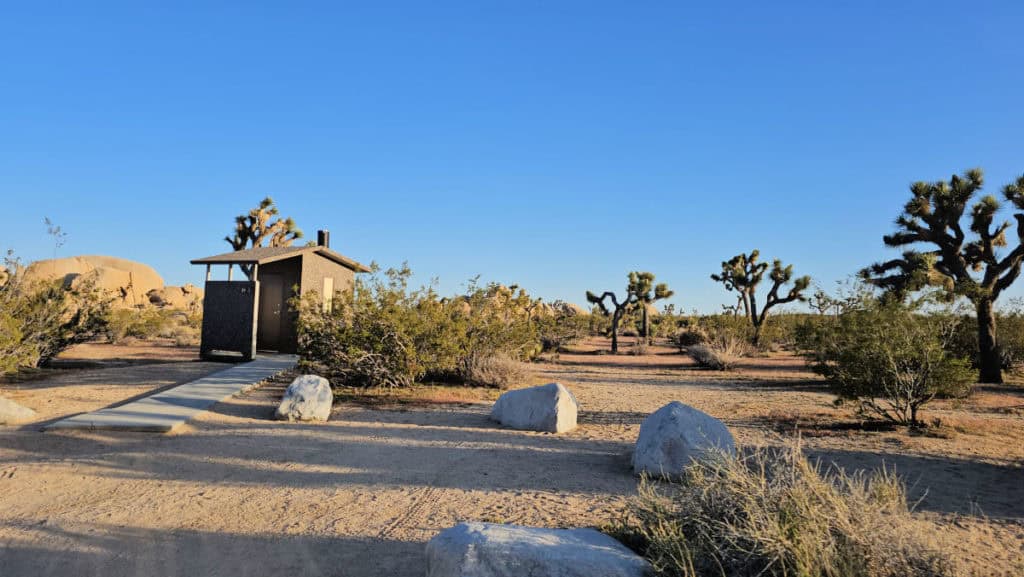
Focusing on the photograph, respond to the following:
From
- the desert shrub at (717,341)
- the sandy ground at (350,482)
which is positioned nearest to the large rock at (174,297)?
the desert shrub at (717,341)

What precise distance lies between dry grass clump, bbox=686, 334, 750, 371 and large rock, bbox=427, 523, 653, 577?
18.3m

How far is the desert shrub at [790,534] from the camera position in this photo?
2.79 metres

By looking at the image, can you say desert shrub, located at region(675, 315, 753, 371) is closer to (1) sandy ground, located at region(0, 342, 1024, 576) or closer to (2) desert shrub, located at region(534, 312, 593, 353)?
(2) desert shrub, located at region(534, 312, 593, 353)

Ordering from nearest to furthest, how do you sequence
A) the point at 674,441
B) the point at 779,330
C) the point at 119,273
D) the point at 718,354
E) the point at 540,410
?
the point at 674,441 < the point at 540,410 < the point at 718,354 < the point at 779,330 < the point at 119,273

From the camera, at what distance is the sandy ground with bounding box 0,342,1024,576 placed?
4316mm

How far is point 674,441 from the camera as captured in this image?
20.8 feet

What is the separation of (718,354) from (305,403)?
50.3ft

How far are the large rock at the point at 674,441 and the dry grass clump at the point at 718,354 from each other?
1450cm

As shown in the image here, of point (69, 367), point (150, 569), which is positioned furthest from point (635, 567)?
point (69, 367)

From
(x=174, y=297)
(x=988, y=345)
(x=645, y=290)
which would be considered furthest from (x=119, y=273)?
Result: (x=988, y=345)

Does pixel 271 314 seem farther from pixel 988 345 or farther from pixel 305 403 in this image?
pixel 988 345

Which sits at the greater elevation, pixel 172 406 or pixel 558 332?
pixel 558 332

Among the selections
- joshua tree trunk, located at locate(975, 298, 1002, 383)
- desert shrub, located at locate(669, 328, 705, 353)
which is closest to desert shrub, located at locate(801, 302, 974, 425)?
joshua tree trunk, located at locate(975, 298, 1002, 383)

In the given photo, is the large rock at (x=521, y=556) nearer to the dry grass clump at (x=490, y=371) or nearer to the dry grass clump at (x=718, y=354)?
the dry grass clump at (x=490, y=371)
